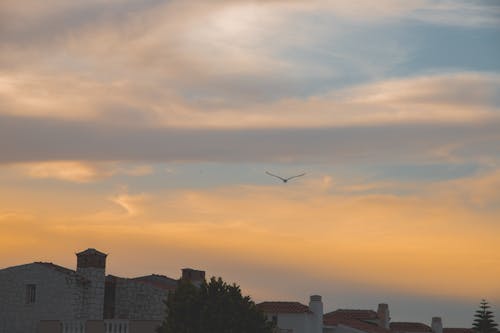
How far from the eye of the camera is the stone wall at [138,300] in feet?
233

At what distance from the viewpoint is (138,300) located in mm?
71375

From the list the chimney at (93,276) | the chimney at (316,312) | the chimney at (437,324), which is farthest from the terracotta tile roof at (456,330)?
the chimney at (93,276)

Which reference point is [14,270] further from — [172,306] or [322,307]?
[322,307]

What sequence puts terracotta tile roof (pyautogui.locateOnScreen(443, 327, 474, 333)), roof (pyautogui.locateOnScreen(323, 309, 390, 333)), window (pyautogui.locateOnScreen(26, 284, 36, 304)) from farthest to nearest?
terracotta tile roof (pyautogui.locateOnScreen(443, 327, 474, 333)) → roof (pyautogui.locateOnScreen(323, 309, 390, 333)) → window (pyautogui.locateOnScreen(26, 284, 36, 304))

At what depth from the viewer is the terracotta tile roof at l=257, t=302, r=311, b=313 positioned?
87.0 m

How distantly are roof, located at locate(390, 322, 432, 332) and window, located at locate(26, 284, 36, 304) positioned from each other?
171 ft

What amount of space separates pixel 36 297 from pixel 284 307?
2448 cm

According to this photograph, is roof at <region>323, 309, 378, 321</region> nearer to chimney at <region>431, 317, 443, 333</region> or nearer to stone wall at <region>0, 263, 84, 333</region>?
chimney at <region>431, 317, 443, 333</region>

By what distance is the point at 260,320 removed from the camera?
67625 millimetres

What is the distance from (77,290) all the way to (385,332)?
38.6 metres

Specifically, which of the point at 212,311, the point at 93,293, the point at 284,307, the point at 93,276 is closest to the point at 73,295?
the point at 93,293

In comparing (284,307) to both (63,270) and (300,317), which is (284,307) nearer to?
(300,317)

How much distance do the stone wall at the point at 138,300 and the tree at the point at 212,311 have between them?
3.85 m

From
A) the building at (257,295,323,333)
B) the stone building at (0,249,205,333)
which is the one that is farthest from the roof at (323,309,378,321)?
the stone building at (0,249,205,333)
